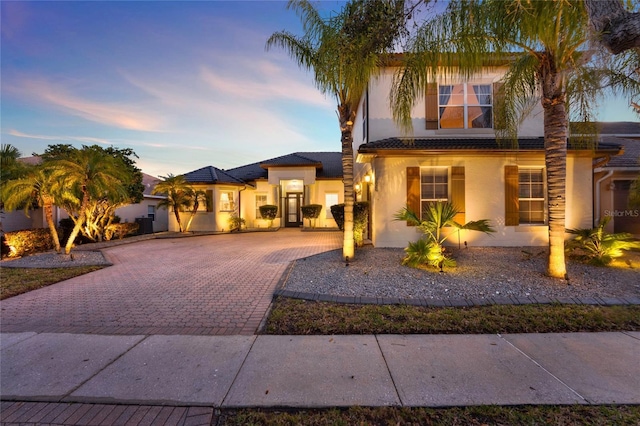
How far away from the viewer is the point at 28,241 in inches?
408

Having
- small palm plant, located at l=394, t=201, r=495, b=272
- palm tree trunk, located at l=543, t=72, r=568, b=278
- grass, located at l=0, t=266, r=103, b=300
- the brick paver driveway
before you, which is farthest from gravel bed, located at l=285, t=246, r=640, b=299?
grass, located at l=0, t=266, r=103, b=300

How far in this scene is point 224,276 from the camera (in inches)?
261

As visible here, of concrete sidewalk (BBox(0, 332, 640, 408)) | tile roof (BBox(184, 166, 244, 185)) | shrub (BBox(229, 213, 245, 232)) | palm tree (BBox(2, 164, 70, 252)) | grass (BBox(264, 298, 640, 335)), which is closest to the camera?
concrete sidewalk (BBox(0, 332, 640, 408))

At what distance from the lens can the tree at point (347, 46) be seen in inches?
211

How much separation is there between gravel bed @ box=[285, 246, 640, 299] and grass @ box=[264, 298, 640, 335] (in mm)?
638

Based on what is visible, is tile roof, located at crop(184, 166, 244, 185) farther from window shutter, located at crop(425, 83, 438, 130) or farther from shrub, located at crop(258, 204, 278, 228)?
window shutter, located at crop(425, 83, 438, 130)

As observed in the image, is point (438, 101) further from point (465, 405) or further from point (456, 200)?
point (465, 405)

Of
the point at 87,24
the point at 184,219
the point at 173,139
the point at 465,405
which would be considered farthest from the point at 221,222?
the point at 465,405

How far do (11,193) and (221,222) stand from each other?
30.7ft

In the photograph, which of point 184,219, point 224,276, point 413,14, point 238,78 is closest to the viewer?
point 413,14

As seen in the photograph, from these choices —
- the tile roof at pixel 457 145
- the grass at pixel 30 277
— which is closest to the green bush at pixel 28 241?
the grass at pixel 30 277

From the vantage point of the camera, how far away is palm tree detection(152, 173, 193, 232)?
15.2 m

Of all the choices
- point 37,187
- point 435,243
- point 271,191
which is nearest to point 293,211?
point 271,191

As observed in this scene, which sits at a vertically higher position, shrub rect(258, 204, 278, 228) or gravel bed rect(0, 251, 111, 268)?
shrub rect(258, 204, 278, 228)
